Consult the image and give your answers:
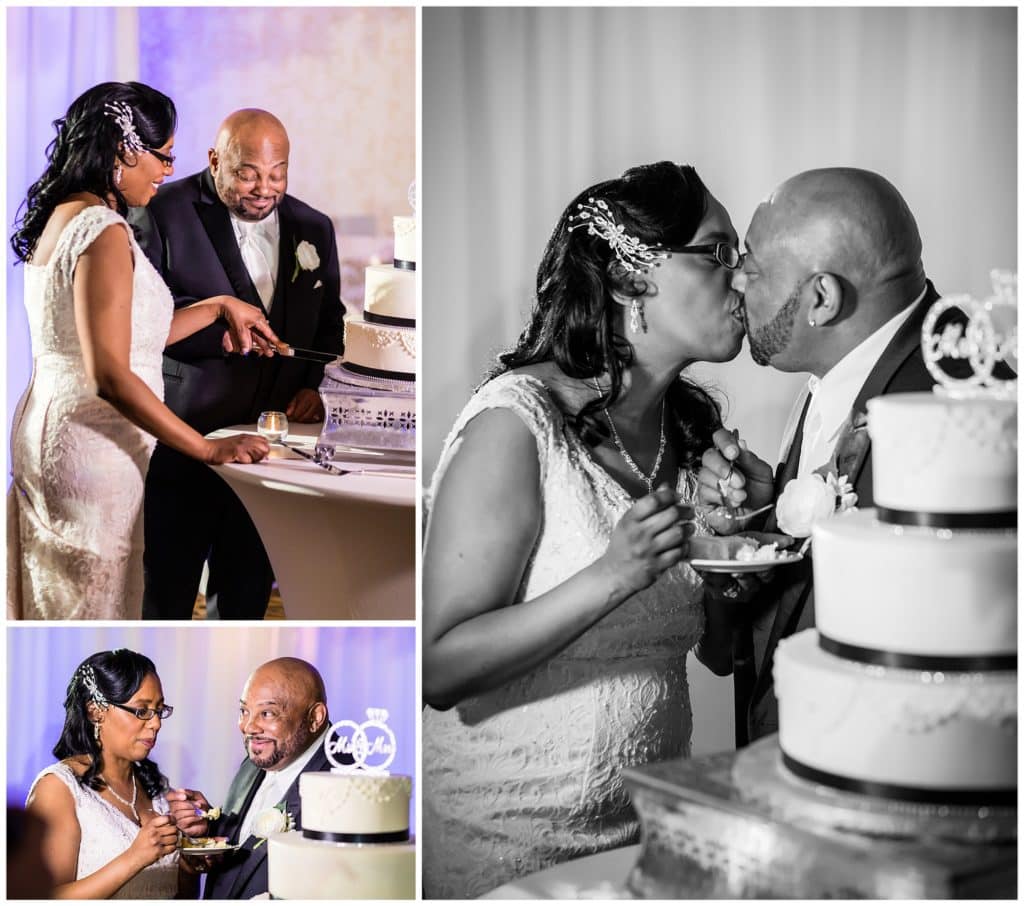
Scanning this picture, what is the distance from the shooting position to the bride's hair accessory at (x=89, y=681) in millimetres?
3076

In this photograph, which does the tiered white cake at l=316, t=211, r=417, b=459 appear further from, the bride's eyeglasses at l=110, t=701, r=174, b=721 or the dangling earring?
the bride's eyeglasses at l=110, t=701, r=174, b=721

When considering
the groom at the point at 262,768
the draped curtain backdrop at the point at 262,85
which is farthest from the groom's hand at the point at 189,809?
the draped curtain backdrop at the point at 262,85

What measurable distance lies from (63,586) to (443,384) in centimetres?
101

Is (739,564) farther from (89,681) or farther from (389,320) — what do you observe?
(89,681)

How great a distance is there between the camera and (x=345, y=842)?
2861 millimetres

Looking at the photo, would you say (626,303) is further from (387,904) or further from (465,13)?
(387,904)

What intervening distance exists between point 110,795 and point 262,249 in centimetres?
132

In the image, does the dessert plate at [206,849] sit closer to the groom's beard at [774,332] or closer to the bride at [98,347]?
the bride at [98,347]

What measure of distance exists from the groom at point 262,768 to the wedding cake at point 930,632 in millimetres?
1434

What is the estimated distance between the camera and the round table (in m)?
3.02

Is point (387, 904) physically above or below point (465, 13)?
below

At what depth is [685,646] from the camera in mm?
3037

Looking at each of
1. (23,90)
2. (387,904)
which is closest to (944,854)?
(387,904)

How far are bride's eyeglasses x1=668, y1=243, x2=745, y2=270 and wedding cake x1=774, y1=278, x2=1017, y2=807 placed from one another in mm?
1062
